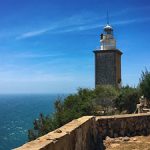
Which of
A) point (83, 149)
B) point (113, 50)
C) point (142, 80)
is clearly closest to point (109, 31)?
point (113, 50)

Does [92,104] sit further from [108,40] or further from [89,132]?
[89,132]

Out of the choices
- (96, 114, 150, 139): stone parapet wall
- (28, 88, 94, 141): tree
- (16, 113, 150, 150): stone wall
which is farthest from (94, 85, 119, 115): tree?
(16, 113, 150, 150): stone wall

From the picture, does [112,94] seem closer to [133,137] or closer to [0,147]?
[0,147]

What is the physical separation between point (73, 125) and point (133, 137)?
3520mm

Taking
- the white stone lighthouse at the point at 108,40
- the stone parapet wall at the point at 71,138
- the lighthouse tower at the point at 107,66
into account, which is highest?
the white stone lighthouse at the point at 108,40

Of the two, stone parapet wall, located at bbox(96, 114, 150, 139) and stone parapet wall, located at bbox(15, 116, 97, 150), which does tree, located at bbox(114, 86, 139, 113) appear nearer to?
stone parapet wall, located at bbox(96, 114, 150, 139)

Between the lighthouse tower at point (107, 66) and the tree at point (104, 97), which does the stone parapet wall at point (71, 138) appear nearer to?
the tree at point (104, 97)

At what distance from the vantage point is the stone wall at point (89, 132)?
624 centimetres

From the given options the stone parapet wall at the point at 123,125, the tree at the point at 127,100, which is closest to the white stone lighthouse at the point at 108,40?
the tree at the point at 127,100

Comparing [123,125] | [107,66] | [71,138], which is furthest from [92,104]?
[71,138]

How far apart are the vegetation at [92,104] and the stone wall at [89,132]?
16115 millimetres

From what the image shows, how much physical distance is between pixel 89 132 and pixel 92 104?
23.4 meters

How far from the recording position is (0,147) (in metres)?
53.2

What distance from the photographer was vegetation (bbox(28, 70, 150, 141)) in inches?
1163
